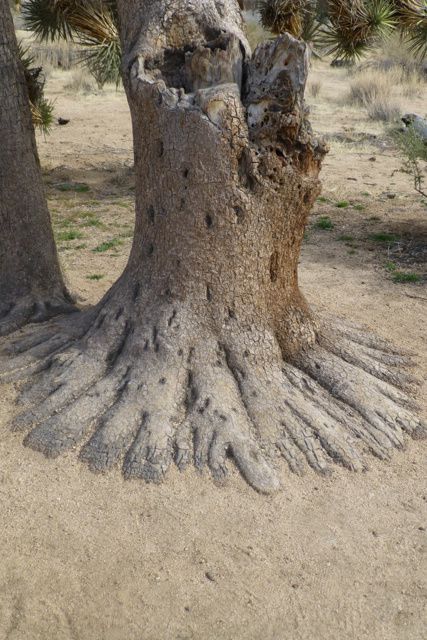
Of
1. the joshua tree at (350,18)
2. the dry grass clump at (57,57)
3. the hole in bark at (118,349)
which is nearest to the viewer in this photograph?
the hole in bark at (118,349)

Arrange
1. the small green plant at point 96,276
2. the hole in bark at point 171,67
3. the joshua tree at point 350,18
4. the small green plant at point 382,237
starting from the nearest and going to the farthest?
the hole in bark at point 171,67 → the small green plant at point 96,276 → the small green plant at point 382,237 → the joshua tree at point 350,18

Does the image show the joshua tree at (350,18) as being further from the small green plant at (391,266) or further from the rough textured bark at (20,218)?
the rough textured bark at (20,218)

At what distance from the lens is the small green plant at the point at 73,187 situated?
31.1ft

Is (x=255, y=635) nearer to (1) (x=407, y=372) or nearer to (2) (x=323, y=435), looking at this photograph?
(2) (x=323, y=435)

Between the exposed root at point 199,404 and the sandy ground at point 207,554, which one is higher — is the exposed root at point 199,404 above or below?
above

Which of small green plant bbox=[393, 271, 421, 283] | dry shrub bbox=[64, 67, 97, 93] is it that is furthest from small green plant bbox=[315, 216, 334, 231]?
dry shrub bbox=[64, 67, 97, 93]

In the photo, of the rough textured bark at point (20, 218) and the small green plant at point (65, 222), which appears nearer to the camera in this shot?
the rough textured bark at point (20, 218)

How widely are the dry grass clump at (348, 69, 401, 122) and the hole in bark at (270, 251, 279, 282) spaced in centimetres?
1227

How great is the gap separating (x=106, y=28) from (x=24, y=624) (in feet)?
23.2

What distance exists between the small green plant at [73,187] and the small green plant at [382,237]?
4032 mm

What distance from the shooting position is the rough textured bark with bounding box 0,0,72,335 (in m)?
4.52

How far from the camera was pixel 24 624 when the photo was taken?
2789 millimetres

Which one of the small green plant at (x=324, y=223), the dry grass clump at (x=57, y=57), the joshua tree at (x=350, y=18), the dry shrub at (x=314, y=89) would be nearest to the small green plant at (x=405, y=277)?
the small green plant at (x=324, y=223)

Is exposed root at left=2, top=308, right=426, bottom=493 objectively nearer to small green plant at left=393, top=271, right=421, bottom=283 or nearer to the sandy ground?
the sandy ground
